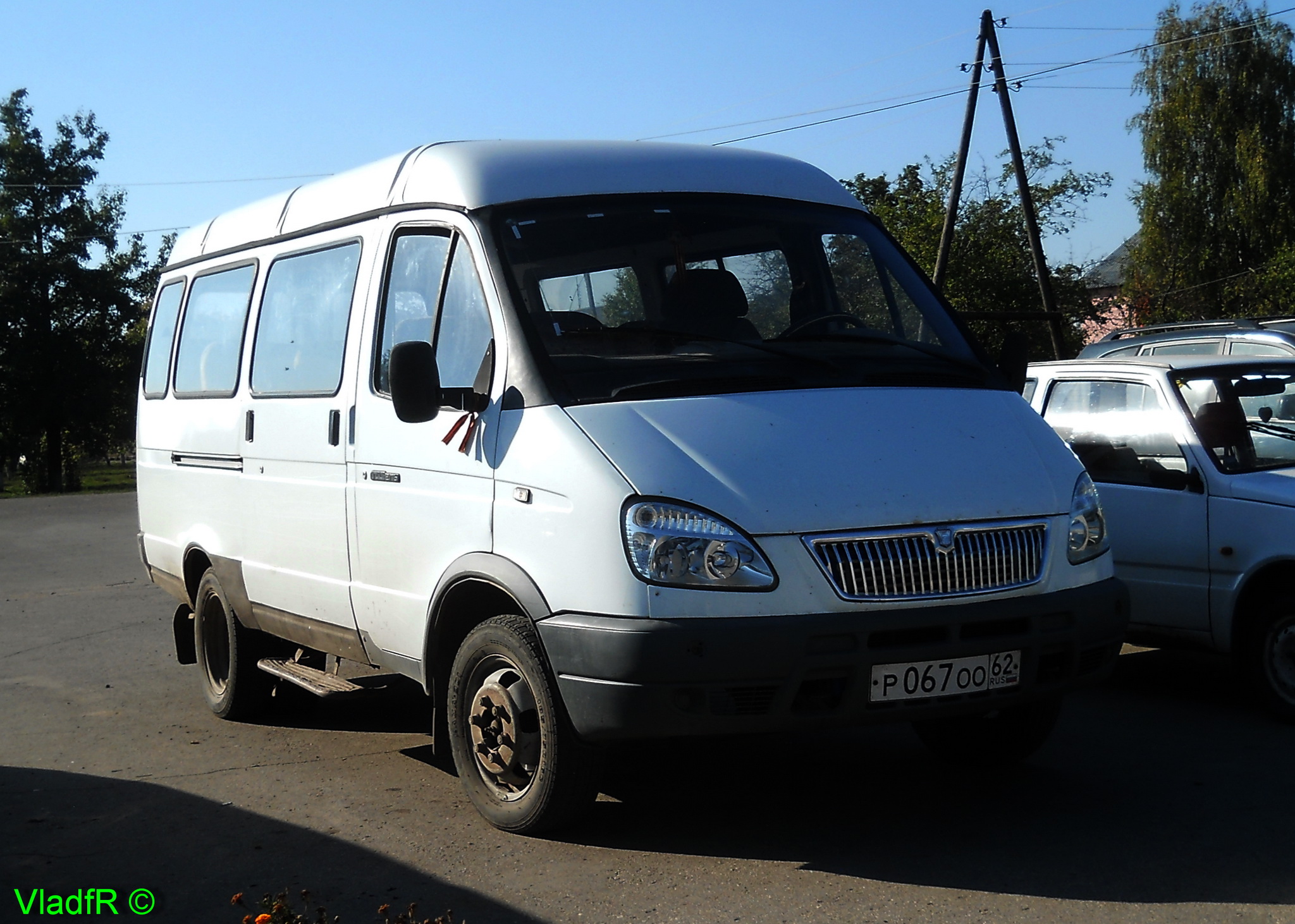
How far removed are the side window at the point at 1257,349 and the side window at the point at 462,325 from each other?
8916mm

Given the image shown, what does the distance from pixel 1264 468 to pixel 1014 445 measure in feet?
8.50

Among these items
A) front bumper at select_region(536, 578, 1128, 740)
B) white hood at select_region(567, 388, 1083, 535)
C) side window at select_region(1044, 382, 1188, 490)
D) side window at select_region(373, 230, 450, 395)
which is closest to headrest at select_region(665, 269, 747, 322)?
white hood at select_region(567, 388, 1083, 535)

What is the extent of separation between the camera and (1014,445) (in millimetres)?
4883

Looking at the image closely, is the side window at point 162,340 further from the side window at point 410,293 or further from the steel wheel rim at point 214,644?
the side window at point 410,293

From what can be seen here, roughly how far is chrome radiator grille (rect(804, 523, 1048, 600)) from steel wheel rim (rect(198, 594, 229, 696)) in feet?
13.2

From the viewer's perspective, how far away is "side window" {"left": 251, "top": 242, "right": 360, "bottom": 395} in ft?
19.9

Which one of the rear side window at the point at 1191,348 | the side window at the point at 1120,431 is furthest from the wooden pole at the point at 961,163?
the side window at the point at 1120,431

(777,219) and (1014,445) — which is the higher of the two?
(777,219)

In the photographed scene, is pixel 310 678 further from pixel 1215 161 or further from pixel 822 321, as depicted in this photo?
pixel 1215 161

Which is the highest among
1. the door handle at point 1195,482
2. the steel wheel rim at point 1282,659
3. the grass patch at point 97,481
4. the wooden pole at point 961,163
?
the wooden pole at point 961,163

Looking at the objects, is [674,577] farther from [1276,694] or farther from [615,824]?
[1276,694]

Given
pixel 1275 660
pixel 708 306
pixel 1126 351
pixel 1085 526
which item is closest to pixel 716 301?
pixel 708 306

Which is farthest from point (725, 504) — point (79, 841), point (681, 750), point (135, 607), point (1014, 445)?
point (135, 607)

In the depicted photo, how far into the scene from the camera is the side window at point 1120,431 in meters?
7.12
